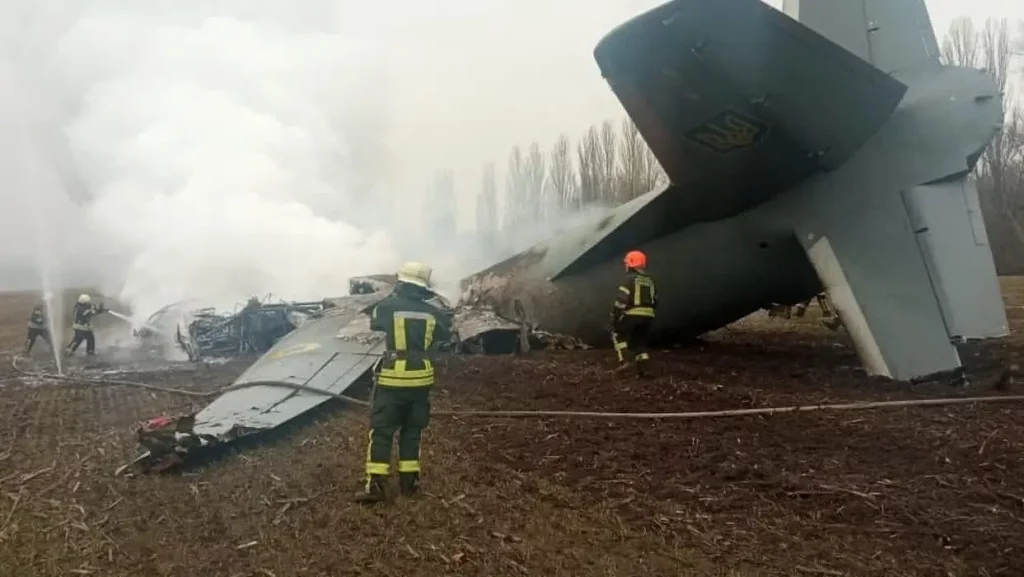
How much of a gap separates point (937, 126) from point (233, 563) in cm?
793

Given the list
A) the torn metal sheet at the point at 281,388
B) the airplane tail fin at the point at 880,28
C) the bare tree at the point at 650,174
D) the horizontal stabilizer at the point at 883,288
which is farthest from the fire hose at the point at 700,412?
the bare tree at the point at 650,174

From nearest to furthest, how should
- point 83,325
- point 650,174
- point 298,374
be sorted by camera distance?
point 298,374 → point 83,325 → point 650,174

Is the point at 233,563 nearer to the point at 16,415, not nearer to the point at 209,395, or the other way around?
the point at 209,395

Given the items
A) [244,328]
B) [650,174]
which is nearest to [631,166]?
[650,174]

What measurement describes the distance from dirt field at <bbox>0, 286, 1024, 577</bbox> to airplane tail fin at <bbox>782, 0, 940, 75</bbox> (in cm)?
374

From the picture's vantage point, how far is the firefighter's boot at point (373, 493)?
5.29 m

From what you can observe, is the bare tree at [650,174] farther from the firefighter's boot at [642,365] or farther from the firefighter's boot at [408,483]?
the firefighter's boot at [408,483]

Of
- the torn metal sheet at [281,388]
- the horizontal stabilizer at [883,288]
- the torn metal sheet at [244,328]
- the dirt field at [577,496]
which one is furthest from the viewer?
the torn metal sheet at [244,328]

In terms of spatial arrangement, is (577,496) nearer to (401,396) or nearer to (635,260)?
(401,396)

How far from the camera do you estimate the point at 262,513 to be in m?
5.05

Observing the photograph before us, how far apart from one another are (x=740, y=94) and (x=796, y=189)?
1873mm

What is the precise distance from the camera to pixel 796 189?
29.1ft

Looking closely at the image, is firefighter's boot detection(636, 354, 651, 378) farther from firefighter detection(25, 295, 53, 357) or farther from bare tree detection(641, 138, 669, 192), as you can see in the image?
bare tree detection(641, 138, 669, 192)

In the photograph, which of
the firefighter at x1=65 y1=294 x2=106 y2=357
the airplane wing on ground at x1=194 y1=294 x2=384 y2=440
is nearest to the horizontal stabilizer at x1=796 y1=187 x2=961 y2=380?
the airplane wing on ground at x1=194 y1=294 x2=384 y2=440
